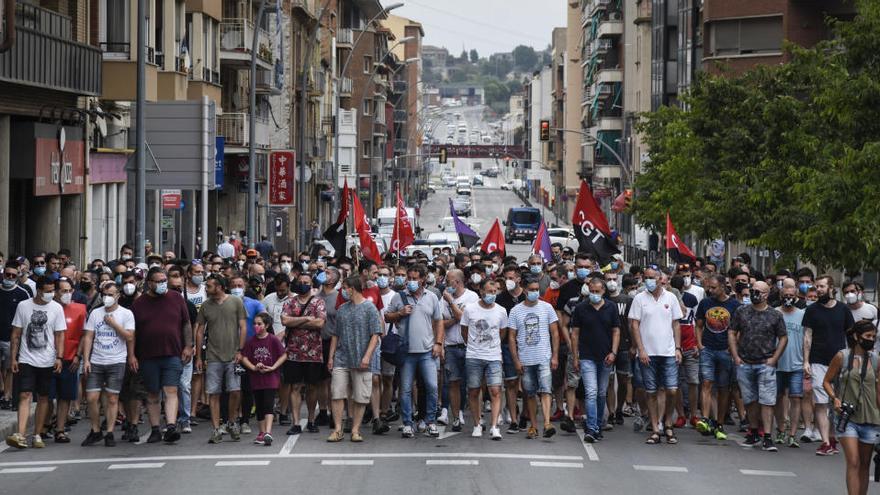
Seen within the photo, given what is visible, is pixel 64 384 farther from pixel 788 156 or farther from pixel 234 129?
pixel 234 129

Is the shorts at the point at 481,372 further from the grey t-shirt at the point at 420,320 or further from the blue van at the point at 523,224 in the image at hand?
the blue van at the point at 523,224

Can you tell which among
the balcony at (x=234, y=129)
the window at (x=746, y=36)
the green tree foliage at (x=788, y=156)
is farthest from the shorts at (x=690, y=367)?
the window at (x=746, y=36)

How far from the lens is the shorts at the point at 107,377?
16.7 meters

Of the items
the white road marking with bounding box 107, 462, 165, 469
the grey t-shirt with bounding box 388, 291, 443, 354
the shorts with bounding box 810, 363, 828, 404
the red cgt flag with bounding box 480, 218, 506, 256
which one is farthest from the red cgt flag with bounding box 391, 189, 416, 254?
the white road marking with bounding box 107, 462, 165, 469

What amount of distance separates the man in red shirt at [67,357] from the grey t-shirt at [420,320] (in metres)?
3.21

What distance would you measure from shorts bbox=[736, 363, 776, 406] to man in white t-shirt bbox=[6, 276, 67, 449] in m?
6.81

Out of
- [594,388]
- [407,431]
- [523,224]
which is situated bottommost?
[407,431]

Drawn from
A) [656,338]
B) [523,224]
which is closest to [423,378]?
[656,338]

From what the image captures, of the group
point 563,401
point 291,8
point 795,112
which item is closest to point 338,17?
point 291,8

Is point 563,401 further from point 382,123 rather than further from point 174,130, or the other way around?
point 382,123

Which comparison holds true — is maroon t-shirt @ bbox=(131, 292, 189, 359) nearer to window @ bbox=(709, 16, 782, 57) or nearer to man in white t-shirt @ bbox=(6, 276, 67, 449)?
man in white t-shirt @ bbox=(6, 276, 67, 449)

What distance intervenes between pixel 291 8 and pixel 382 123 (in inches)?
2304

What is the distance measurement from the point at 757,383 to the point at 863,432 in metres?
4.58

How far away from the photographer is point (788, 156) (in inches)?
1462
